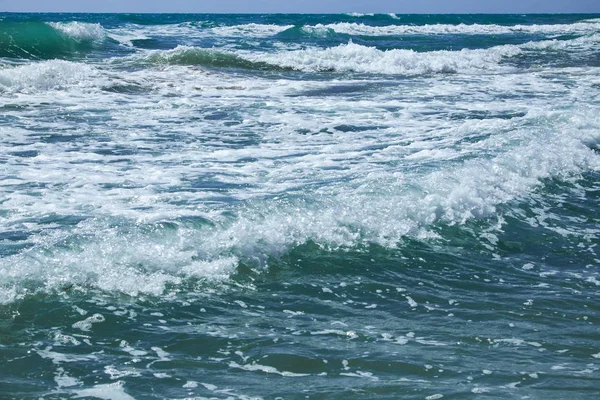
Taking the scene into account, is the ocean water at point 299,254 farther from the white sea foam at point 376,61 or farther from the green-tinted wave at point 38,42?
the green-tinted wave at point 38,42

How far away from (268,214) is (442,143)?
14.7 ft

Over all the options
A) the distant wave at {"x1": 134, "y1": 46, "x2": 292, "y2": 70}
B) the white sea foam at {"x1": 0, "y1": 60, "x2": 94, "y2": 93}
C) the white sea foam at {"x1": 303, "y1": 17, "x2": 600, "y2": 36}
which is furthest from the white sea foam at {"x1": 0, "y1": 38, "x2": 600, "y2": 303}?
the white sea foam at {"x1": 303, "y1": 17, "x2": 600, "y2": 36}

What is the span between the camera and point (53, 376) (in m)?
3.65

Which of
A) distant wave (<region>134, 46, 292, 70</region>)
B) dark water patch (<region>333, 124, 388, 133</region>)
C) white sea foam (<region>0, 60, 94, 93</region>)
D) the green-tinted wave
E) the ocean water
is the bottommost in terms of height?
the ocean water

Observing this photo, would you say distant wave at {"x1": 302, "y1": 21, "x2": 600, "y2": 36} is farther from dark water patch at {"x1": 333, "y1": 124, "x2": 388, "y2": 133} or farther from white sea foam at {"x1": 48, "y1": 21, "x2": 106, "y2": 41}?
dark water patch at {"x1": 333, "y1": 124, "x2": 388, "y2": 133}

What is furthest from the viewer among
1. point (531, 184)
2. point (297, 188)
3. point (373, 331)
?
point (531, 184)

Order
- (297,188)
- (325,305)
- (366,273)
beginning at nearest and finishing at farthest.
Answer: (325,305), (366,273), (297,188)

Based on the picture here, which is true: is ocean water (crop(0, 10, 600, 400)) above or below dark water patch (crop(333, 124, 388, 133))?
below

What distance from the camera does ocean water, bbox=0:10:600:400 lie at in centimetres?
376

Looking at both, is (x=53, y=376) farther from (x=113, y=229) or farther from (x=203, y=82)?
(x=203, y=82)

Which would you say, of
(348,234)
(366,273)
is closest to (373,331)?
(366,273)

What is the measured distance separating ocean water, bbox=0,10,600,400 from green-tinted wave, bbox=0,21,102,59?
40.8 ft

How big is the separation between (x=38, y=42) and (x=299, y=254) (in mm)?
23650

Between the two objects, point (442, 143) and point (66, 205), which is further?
point (442, 143)
